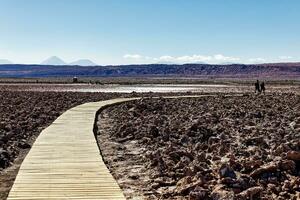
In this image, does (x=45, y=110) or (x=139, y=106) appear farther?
(x=139, y=106)

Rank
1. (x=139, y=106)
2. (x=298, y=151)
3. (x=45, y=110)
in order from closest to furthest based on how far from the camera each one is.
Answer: (x=298, y=151), (x=45, y=110), (x=139, y=106)

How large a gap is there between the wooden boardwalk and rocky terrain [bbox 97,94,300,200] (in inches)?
24.4

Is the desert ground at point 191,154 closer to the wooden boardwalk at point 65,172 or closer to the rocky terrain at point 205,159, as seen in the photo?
the rocky terrain at point 205,159

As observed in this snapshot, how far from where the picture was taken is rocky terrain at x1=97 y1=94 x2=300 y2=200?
8953mm

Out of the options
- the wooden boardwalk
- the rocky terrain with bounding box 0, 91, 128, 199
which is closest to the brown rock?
the wooden boardwalk

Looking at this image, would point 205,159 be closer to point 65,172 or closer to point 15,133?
point 65,172

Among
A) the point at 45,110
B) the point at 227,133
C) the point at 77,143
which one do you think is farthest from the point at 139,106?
the point at 77,143

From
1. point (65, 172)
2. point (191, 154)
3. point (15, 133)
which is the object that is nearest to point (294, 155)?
point (191, 154)

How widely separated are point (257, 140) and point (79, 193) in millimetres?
6593

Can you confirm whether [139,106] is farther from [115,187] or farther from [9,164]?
[115,187]

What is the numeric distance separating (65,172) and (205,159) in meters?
3.18

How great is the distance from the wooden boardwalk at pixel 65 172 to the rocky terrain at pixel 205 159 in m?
0.62

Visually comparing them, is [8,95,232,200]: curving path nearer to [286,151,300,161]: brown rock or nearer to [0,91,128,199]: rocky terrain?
[0,91,128,199]: rocky terrain

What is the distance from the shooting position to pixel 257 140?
45.5 ft
